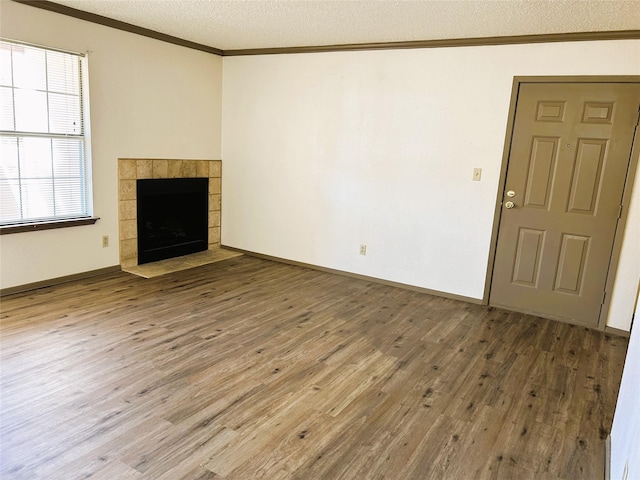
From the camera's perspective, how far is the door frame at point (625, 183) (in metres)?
3.60

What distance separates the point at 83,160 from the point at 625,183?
4672 mm

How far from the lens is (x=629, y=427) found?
5.95ft

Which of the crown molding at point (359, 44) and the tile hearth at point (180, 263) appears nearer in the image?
the crown molding at point (359, 44)

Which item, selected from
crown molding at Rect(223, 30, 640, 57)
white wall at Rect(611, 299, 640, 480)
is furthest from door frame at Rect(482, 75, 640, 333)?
white wall at Rect(611, 299, 640, 480)

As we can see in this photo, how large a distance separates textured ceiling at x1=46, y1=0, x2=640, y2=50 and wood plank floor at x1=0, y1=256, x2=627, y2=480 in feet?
7.84

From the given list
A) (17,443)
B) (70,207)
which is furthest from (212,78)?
(17,443)

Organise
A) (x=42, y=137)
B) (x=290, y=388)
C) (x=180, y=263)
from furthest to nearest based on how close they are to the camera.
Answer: (x=180, y=263) → (x=42, y=137) → (x=290, y=388)

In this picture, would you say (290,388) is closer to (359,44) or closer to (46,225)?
(46,225)

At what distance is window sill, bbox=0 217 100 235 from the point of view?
3748 millimetres

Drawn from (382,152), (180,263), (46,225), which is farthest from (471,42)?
(46,225)

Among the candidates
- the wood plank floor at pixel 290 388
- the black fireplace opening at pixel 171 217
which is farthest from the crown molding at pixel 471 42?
the wood plank floor at pixel 290 388

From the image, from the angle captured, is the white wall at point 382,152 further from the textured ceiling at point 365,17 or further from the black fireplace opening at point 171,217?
the black fireplace opening at point 171,217

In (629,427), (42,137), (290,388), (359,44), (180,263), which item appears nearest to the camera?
(629,427)

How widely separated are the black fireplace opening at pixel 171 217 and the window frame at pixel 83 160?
1.79ft
